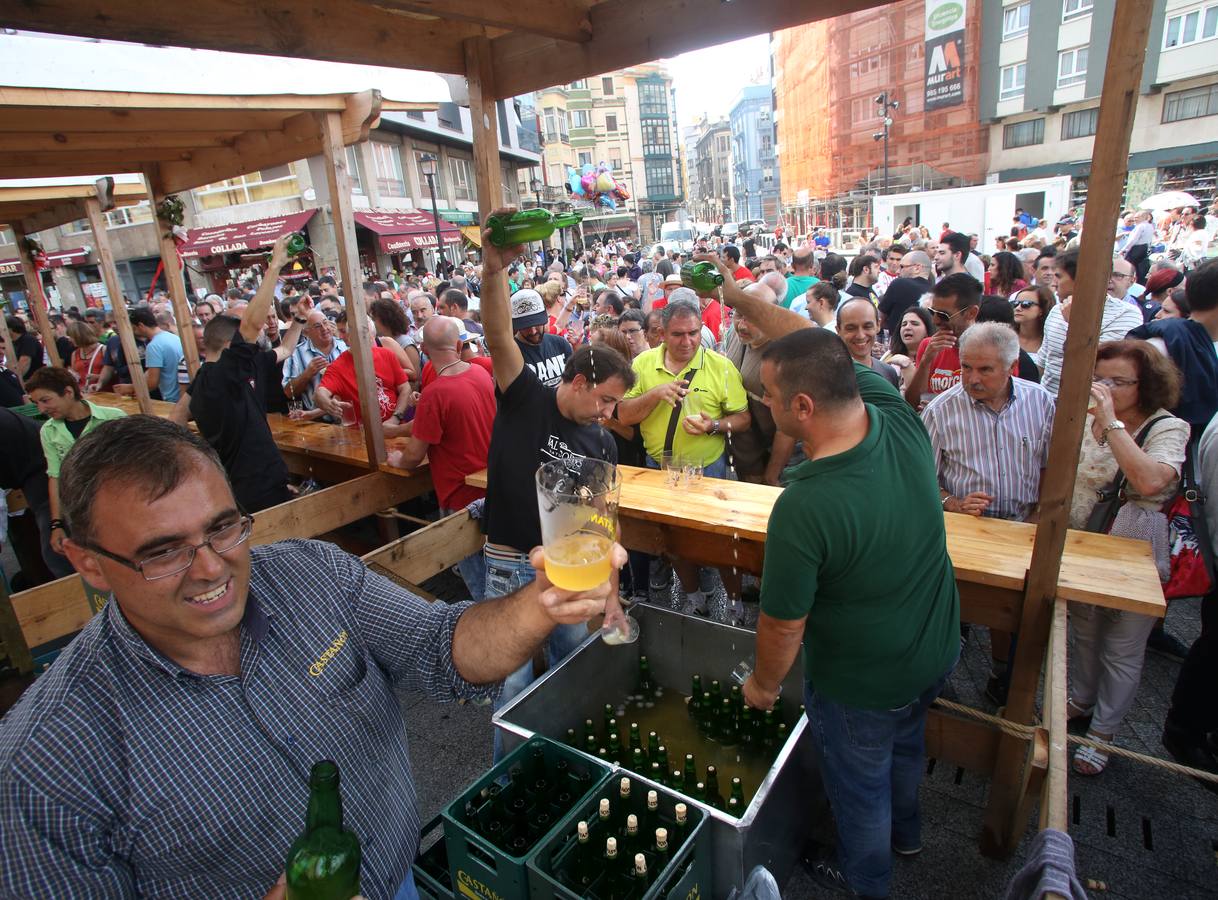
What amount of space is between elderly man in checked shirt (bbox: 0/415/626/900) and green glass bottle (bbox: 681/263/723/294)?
2.25 m

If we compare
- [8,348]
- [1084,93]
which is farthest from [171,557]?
[1084,93]

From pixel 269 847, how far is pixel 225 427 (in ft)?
10.6

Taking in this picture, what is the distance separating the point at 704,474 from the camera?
14.4 feet

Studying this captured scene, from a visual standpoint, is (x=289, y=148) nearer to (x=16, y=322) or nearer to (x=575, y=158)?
(x=16, y=322)

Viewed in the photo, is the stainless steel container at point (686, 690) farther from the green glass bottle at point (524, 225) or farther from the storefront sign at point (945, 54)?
the storefront sign at point (945, 54)

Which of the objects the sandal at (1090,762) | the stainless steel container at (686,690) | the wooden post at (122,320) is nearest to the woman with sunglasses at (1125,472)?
the sandal at (1090,762)

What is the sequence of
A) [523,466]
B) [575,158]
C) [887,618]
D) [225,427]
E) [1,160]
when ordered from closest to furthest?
[887,618], [523,466], [225,427], [1,160], [575,158]

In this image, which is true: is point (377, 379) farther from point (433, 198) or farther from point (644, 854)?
point (433, 198)

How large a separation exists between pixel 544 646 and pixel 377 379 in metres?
3.17

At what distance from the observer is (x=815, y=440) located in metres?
2.15

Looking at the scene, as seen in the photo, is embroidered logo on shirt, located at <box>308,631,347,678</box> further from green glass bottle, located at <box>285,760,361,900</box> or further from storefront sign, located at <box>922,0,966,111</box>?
storefront sign, located at <box>922,0,966,111</box>

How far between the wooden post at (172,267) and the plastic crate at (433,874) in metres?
5.04

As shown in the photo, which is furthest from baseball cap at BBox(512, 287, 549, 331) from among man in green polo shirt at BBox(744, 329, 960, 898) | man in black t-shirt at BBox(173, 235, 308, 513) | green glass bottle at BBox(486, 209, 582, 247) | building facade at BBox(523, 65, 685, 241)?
building facade at BBox(523, 65, 685, 241)

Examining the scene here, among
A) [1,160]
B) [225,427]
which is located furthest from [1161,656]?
[1,160]
